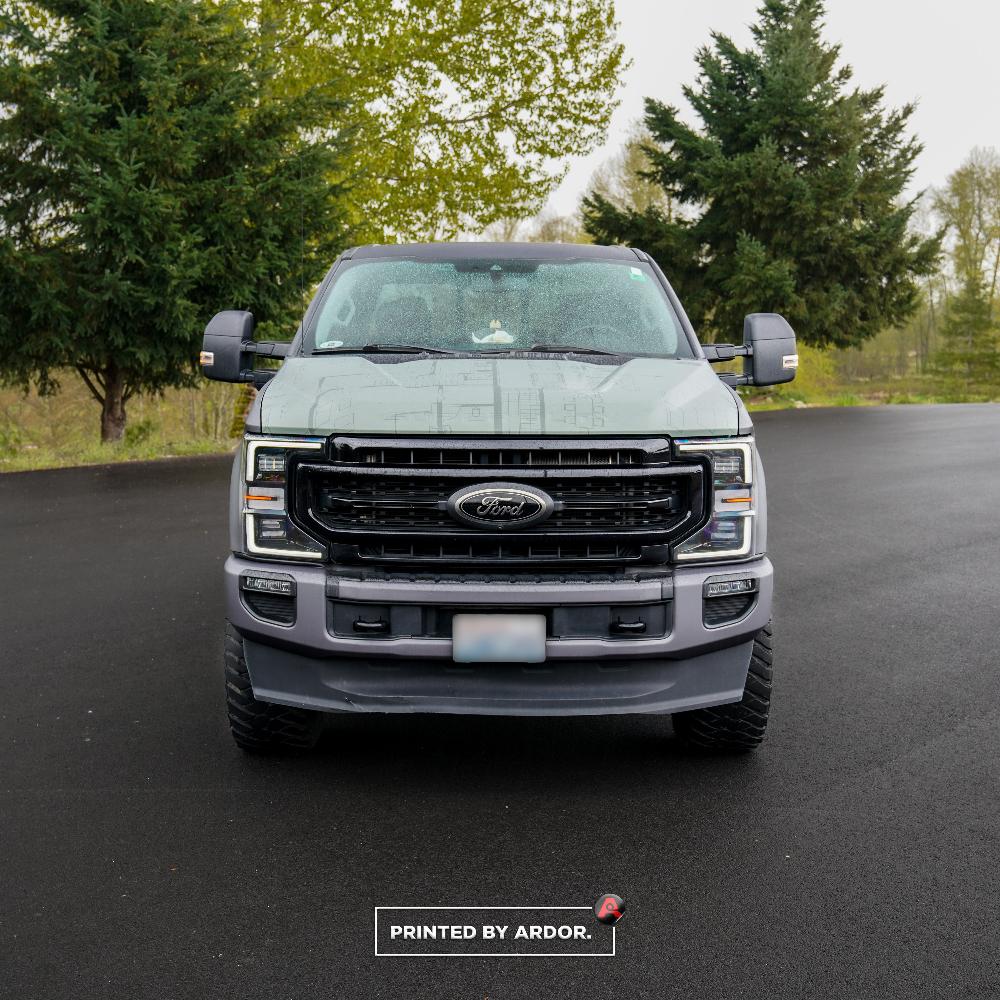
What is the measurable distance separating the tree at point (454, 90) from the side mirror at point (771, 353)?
1647 cm

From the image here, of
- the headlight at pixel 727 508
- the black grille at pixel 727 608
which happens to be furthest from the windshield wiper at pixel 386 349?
the black grille at pixel 727 608

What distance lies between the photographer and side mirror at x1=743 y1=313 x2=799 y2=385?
512 centimetres

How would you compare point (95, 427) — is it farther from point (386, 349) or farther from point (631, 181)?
point (631, 181)

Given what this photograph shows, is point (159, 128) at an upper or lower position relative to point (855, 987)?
upper

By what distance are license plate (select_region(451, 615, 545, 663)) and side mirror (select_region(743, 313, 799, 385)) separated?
1.96 metres

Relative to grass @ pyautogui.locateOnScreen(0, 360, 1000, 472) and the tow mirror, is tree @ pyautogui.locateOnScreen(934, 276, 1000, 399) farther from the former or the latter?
the tow mirror

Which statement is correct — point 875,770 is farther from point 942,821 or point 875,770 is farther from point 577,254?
point 577,254

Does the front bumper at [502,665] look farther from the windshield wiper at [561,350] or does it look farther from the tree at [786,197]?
the tree at [786,197]

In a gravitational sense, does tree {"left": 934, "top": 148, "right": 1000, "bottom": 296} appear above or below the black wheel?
above

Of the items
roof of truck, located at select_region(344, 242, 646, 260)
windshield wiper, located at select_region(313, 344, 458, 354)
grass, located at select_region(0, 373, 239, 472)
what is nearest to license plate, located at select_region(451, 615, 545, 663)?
windshield wiper, located at select_region(313, 344, 458, 354)

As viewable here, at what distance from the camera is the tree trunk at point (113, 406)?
16750 millimetres

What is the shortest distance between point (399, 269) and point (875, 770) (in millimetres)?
3178

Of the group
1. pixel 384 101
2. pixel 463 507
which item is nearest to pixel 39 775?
pixel 463 507

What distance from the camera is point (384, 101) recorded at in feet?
71.6
